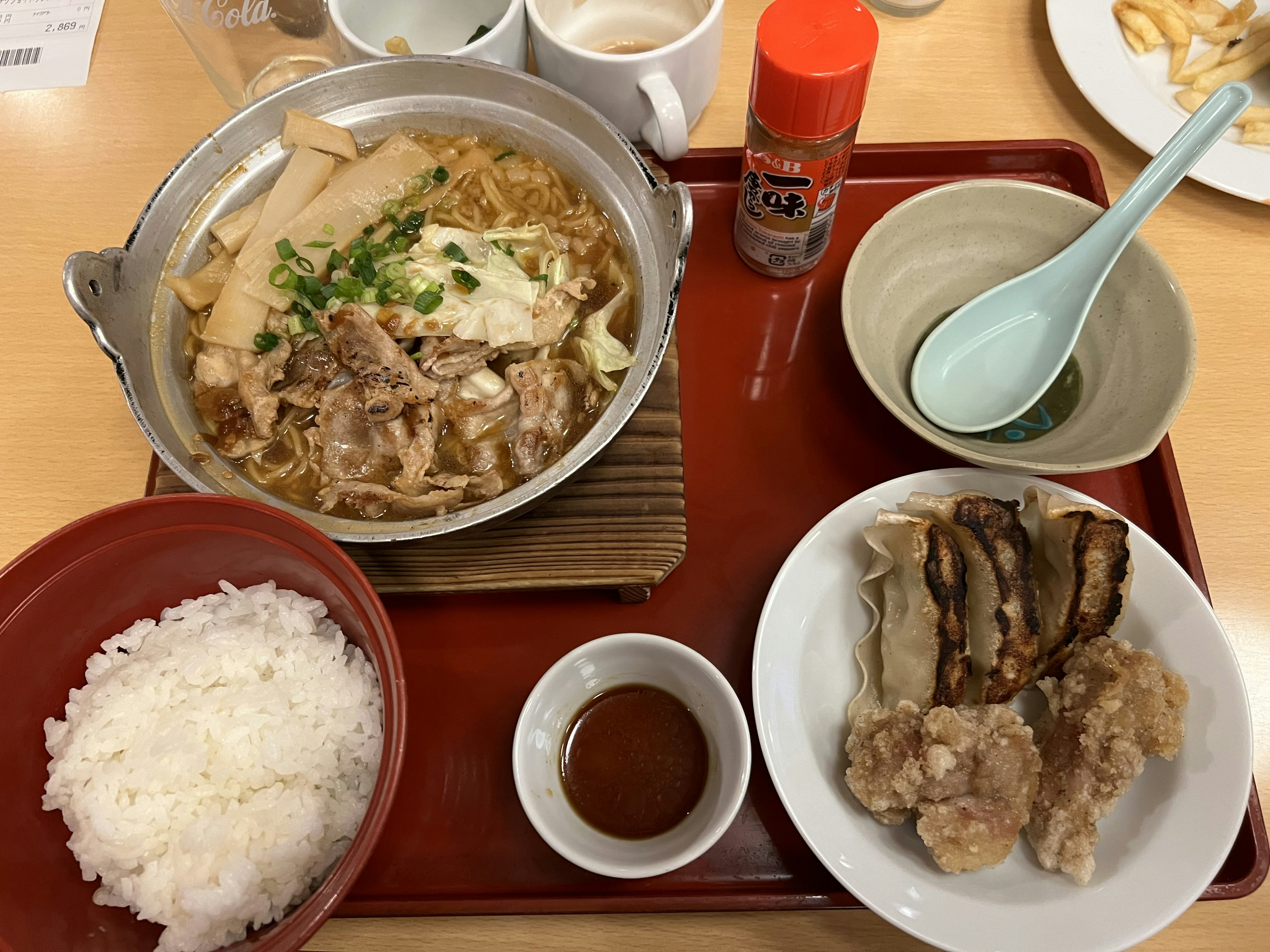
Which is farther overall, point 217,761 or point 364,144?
point 364,144

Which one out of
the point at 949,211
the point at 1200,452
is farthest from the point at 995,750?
the point at 949,211

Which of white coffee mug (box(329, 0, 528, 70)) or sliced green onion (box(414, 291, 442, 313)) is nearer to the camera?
sliced green onion (box(414, 291, 442, 313))

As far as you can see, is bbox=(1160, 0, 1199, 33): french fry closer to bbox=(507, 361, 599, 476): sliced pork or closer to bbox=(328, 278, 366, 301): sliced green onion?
bbox=(507, 361, 599, 476): sliced pork

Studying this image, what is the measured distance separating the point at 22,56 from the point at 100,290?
1941 millimetres

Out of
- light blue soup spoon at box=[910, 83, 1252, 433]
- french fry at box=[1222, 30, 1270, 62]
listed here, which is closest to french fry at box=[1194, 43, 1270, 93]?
french fry at box=[1222, 30, 1270, 62]

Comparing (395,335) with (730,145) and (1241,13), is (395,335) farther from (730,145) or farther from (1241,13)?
(1241,13)

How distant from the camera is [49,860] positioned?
151 centimetres

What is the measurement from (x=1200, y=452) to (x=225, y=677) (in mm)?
2693

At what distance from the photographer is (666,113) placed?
2094 millimetres

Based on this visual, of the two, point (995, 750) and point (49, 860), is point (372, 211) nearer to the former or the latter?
point (49, 860)

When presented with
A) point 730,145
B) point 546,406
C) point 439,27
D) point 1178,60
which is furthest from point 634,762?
point 1178,60

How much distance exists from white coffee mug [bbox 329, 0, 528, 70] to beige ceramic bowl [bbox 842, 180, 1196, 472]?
1244 millimetres

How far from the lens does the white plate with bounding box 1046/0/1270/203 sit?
2295 millimetres

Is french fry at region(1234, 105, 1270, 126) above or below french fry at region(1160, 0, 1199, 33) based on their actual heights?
below
